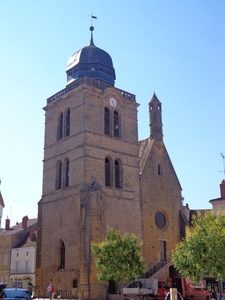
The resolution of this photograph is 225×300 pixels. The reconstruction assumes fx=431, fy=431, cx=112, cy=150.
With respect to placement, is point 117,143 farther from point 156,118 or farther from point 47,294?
point 47,294

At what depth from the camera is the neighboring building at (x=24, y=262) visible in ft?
162

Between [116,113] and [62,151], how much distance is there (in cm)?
599

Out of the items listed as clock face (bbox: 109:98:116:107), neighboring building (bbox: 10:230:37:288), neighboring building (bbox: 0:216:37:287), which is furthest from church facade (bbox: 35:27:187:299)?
neighboring building (bbox: 0:216:37:287)

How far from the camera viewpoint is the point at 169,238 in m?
38.0

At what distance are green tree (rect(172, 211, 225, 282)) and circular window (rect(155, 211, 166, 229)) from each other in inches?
565

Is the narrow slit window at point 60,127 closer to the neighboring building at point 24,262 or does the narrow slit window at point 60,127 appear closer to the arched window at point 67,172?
the arched window at point 67,172

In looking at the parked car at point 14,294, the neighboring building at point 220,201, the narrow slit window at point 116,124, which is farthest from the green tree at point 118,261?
the narrow slit window at point 116,124

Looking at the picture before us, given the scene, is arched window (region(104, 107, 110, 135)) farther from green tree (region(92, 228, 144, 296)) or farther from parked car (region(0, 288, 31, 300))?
parked car (region(0, 288, 31, 300))

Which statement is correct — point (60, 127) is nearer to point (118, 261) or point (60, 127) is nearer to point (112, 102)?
point (112, 102)

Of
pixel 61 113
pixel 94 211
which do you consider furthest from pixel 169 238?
pixel 61 113

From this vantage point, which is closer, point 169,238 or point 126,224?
point 126,224

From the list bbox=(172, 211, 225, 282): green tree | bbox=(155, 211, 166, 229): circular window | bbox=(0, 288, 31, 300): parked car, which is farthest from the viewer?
bbox=(155, 211, 166, 229): circular window

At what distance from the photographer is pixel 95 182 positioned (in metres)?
33.4

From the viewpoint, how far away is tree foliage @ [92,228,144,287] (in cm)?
2714
